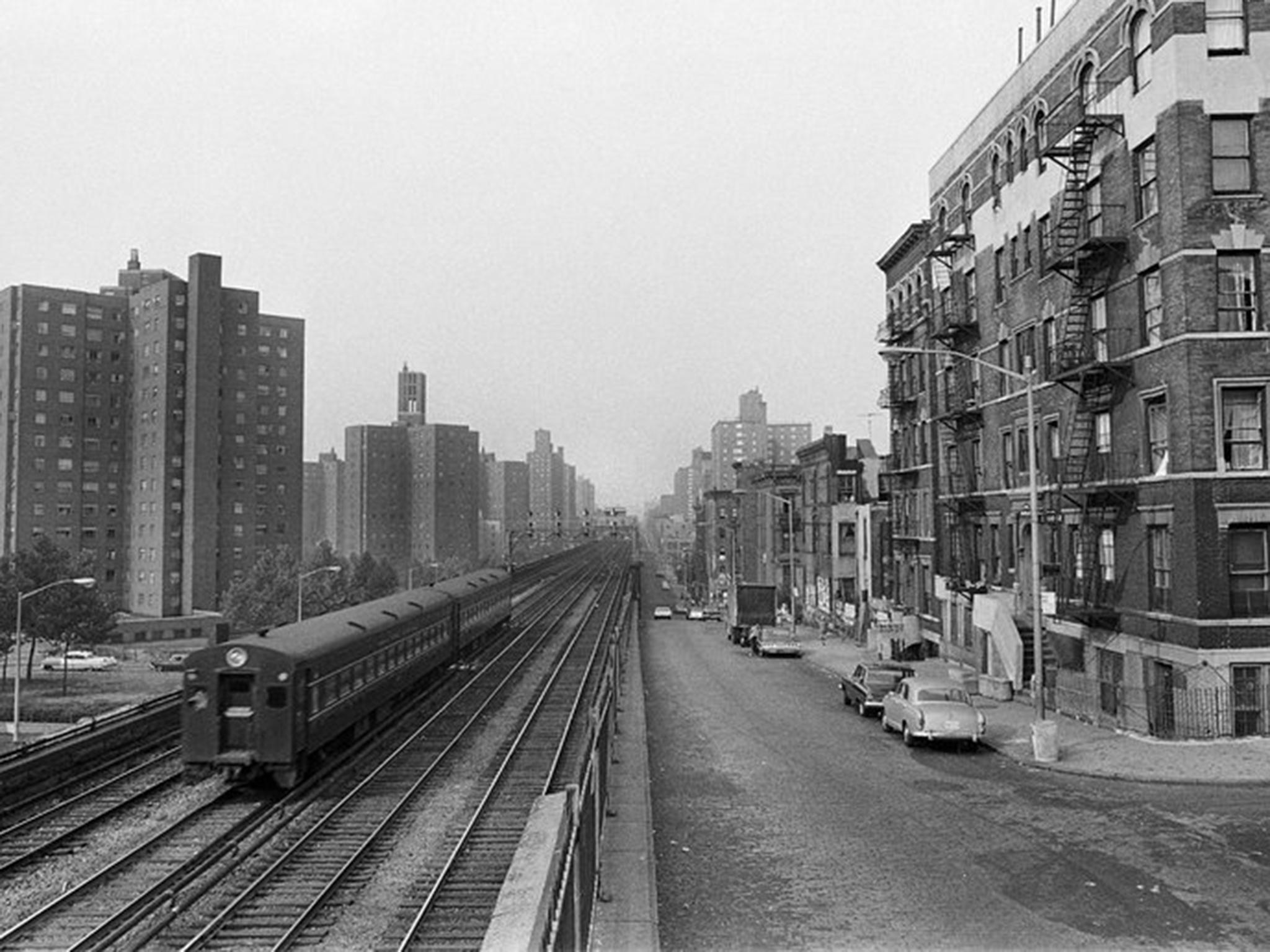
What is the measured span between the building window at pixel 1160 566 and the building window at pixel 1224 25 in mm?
11403

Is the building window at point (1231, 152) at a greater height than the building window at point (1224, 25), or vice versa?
the building window at point (1224, 25)

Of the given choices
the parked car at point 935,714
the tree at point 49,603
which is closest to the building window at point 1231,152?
the parked car at point 935,714

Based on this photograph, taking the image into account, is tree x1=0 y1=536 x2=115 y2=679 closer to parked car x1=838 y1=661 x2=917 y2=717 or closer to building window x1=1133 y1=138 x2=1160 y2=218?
parked car x1=838 y1=661 x2=917 y2=717

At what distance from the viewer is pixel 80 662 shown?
7338 cm

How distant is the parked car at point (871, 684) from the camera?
28.6m

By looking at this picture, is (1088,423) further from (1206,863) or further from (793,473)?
(793,473)

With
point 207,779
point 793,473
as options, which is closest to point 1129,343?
point 207,779

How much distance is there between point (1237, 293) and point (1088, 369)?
3.85 m

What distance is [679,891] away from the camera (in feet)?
44.1

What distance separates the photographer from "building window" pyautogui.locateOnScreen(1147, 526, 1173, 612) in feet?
80.4

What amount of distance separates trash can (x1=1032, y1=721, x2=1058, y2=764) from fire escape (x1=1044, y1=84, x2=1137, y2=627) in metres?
6.04

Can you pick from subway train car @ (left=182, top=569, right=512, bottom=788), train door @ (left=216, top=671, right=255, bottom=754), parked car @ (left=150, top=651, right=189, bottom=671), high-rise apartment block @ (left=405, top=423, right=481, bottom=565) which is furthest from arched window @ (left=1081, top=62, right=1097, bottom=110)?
high-rise apartment block @ (left=405, top=423, right=481, bottom=565)

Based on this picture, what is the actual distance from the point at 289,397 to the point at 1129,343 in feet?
327

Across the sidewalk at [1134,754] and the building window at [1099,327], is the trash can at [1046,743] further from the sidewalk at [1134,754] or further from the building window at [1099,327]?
the building window at [1099,327]
